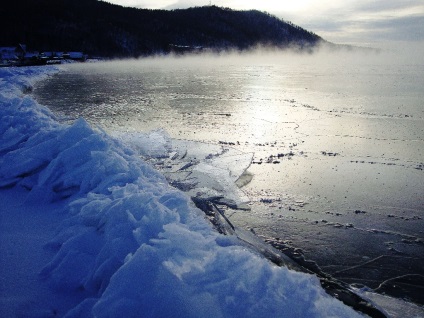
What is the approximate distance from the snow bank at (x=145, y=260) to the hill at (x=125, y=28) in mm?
84758

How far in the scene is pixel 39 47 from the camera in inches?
3024

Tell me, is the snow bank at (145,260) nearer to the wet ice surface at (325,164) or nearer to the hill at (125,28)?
the wet ice surface at (325,164)

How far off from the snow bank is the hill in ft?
278

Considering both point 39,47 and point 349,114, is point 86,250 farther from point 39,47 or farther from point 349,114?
point 39,47

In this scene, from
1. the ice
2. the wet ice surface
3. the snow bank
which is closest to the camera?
the snow bank

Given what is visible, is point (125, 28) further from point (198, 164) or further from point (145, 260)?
point (145, 260)

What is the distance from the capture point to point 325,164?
727cm

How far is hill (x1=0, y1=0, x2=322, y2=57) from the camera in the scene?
8031 cm

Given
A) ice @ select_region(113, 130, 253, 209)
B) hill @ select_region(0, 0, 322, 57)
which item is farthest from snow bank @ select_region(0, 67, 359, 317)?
hill @ select_region(0, 0, 322, 57)

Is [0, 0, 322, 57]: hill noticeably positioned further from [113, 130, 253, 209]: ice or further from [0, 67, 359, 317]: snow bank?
[0, 67, 359, 317]: snow bank

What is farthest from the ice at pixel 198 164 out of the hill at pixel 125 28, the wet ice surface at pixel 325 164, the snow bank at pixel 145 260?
the hill at pixel 125 28

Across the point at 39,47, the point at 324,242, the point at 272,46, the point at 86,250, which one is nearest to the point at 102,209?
the point at 86,250

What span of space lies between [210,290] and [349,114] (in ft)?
39.8

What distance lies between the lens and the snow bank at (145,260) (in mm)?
2156
